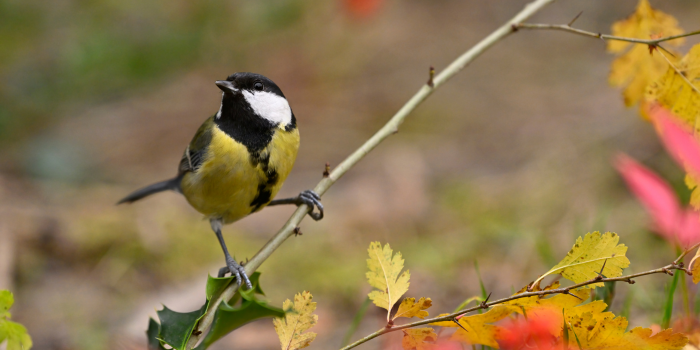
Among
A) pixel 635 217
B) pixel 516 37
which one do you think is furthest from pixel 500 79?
pixel 635 217

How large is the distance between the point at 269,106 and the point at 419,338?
48.9 inches

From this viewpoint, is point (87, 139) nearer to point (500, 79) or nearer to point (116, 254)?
point (116, 254)

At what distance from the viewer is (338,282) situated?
3055 mm

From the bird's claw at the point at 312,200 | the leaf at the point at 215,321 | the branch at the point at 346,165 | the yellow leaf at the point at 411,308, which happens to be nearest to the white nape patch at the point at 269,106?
the bird's claw at the point at 312,200

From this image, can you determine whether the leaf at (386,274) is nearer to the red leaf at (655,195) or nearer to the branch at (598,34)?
the red leaf at (655,195)

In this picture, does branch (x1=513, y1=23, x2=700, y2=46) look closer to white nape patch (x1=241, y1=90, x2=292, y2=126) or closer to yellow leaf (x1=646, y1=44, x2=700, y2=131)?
yellow leaf (x1=646, y1=44, x2=700, y2=131)

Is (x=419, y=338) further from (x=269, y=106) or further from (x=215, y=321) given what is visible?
(x=269, y=106)

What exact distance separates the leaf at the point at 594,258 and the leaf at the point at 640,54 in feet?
2.47

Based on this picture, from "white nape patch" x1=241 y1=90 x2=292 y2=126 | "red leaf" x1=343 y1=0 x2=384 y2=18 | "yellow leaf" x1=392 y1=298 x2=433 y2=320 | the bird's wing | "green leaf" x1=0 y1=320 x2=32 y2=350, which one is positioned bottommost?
"yellow leaf" x1=392 y1=298 x2=433 y2=320

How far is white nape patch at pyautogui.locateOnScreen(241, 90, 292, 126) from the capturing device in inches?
84.7

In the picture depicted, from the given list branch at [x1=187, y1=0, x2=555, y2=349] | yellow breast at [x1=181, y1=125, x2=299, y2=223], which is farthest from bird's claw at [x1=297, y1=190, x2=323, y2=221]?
branch at [x1=187, y1=0, x2=555, y2=349]

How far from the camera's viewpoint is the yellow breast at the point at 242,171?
84.6 inches

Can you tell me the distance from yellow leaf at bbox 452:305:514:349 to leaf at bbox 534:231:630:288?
0.33 feet

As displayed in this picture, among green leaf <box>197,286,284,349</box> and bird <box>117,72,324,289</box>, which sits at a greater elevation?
bird <box>117,72,324,289</box>
